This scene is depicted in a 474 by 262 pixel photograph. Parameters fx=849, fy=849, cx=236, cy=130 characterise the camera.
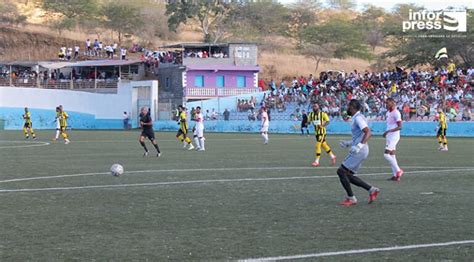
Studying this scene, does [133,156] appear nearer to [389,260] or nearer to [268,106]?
[389,260]

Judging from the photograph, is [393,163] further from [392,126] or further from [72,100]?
[72,100]

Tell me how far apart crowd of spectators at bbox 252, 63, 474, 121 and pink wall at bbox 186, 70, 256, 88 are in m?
13.0

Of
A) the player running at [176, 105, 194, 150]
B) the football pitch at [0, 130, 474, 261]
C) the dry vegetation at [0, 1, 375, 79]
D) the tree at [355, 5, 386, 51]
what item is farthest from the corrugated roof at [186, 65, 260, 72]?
the football pitch at [0, 130, 474, 261]

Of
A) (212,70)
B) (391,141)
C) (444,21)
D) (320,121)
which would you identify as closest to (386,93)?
(444,21)

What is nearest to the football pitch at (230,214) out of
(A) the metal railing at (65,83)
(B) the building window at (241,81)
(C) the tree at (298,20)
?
(B) the building window at (241,81)

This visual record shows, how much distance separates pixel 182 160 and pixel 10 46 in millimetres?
82369

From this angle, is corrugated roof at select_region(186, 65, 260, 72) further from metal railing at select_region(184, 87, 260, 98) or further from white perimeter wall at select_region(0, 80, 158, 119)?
white perimeter wall at select_region(0, 80, 158, 119)

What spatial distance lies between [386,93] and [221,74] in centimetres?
2704

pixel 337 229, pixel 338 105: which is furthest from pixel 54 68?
pixel 337 229

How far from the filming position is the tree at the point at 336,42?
100812mm

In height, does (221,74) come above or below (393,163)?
above

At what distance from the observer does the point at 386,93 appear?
2156 inches

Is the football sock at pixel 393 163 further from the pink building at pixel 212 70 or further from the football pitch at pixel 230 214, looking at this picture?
the pink building at pixel 212 70

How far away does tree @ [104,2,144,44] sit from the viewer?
369 ft
